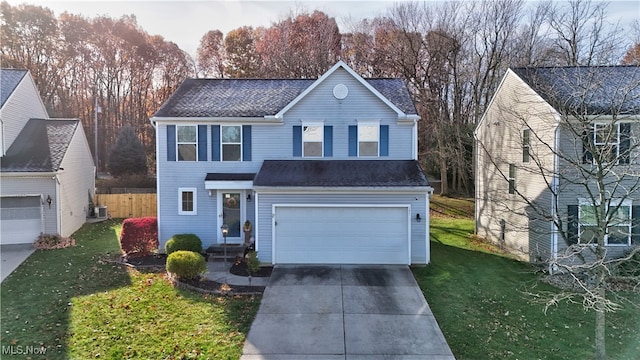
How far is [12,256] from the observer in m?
13.3

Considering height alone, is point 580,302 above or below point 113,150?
below

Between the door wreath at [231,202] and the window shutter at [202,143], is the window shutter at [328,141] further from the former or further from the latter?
the window shutter at [202,143]

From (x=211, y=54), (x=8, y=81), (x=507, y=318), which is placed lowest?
(x=507, y=318)

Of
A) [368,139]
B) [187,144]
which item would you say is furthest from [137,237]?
[368,139]

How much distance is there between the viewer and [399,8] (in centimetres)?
2900

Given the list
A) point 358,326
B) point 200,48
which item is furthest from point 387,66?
point 358,326

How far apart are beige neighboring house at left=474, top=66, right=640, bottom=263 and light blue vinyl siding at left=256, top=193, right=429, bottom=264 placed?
8.88 ft

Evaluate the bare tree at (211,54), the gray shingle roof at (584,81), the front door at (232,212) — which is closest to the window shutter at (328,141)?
the front door at (232,212)

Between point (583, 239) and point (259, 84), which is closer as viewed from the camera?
point (583, 239)

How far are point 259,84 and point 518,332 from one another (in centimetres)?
1314

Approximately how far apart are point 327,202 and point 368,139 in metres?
3.07

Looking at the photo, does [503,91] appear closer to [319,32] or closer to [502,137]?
[502,137]

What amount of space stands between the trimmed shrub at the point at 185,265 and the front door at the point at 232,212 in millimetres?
3286

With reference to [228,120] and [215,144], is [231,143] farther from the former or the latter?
[228,120]
